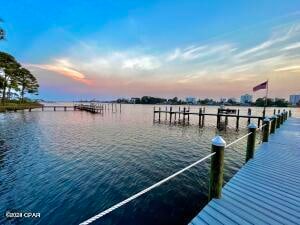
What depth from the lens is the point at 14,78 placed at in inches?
2133

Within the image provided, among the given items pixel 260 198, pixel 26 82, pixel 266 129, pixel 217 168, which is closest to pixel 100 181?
pixel 217 168

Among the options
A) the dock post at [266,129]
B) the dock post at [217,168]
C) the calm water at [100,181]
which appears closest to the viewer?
the dock post at [217,168]

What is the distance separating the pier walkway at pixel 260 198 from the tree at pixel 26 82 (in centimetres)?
6710

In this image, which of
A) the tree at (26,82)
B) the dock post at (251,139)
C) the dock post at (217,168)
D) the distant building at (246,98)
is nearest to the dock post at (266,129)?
the dock post at (251,139)

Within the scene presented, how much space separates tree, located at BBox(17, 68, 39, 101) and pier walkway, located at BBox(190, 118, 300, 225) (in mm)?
67102

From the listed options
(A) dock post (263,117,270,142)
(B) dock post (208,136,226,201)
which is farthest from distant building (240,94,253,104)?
(B) dock post (208,136,226,201)

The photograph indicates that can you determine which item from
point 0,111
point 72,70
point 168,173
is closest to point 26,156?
point 168,173

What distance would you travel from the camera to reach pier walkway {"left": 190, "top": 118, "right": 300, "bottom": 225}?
3481 mm

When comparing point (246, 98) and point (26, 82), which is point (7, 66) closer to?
point (26, 82)

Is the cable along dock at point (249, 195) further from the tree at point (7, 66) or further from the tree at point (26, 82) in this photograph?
→ the tree at point (26, 82)

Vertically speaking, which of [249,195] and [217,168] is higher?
[217,168]

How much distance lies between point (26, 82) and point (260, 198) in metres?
77.2

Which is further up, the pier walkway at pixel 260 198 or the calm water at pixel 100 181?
the pier walkway at pixel 260 198

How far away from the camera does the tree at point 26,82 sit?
190 ft
